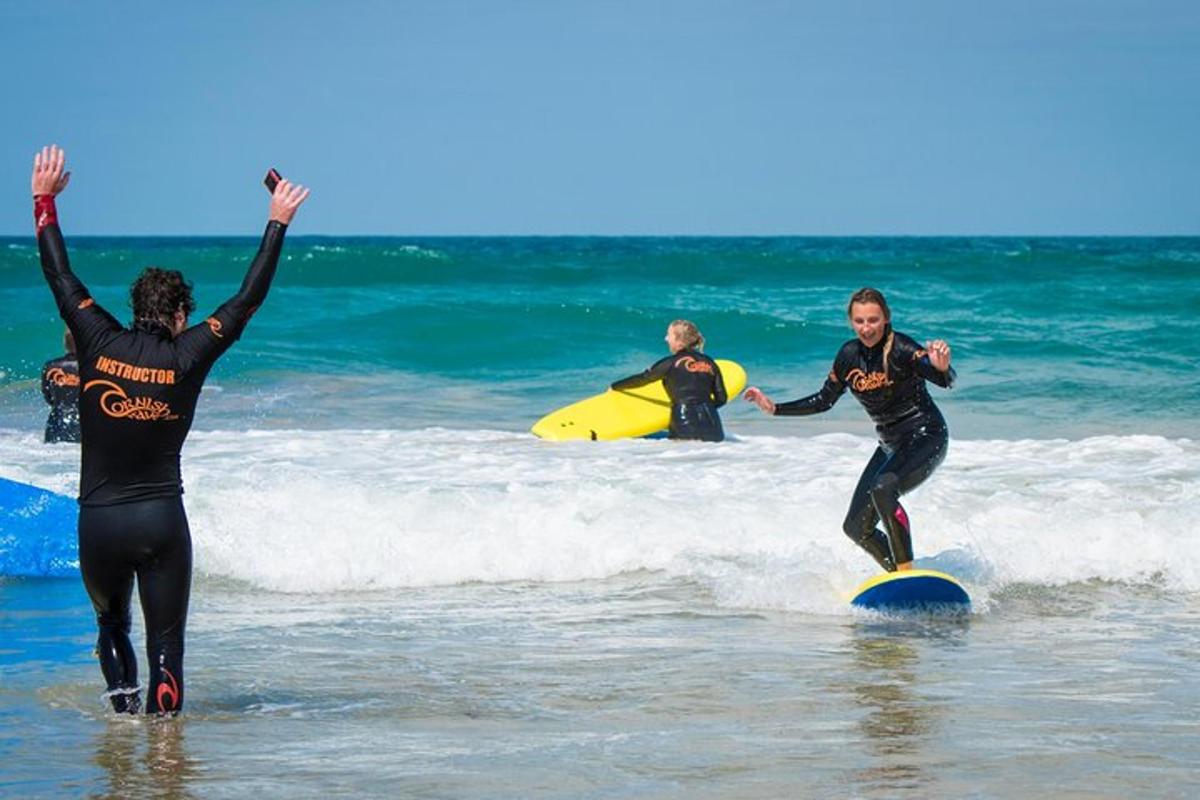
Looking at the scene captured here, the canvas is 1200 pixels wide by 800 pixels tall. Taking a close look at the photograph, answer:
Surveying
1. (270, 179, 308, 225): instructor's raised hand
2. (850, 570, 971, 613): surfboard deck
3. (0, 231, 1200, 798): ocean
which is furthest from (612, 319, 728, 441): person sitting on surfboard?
(270, 179, 308, 225): instructor's raised hand

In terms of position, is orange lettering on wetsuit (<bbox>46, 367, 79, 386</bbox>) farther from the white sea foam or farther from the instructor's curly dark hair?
the instructor's curly dark hair

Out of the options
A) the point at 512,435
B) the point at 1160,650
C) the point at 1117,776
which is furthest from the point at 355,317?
the point at 1117,776

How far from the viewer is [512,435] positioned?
13.8m

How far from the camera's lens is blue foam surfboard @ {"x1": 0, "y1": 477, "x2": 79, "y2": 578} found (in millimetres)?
8484

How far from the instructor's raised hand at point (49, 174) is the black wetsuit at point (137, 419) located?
49mm

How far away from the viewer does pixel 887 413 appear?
24.7 feet

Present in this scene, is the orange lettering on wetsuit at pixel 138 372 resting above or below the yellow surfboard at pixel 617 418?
below

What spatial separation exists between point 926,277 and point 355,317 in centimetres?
1648

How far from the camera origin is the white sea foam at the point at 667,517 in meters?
8.71

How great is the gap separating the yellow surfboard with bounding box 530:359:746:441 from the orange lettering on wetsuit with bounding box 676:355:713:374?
0.26 metres

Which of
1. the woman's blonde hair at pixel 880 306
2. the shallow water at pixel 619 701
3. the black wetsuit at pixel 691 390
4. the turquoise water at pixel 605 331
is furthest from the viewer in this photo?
the turquoise water at pixel 605 331

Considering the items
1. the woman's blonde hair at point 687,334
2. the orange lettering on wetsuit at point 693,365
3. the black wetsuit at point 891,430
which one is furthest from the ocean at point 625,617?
the woman's blonde hair at point 687,334

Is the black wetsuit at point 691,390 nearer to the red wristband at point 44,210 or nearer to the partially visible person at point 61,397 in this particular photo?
the partially visible person at point 61,397

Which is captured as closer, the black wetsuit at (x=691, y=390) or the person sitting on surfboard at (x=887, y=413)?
the person sitting on surfboard at (x=887, y=413)
